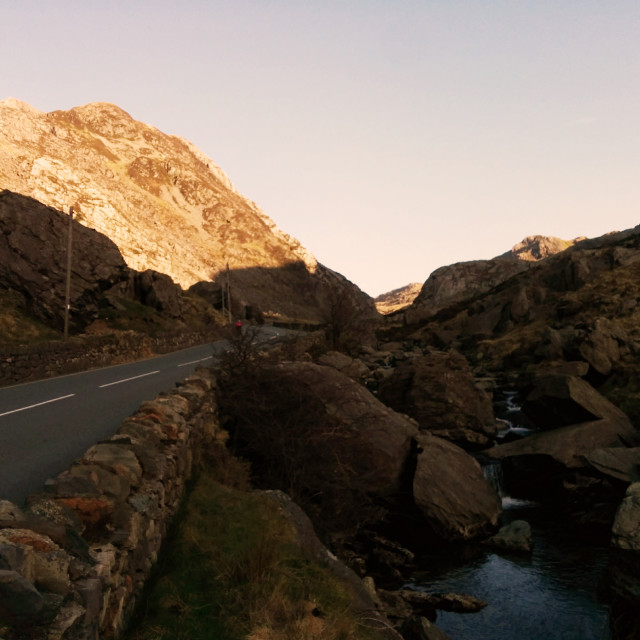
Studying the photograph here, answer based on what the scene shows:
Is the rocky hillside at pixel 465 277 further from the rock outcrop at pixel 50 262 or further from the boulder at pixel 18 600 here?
the boulder at pixel 18 600

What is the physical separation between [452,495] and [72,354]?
1627 cm

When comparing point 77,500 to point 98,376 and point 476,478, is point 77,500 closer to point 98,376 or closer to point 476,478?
point 476,478

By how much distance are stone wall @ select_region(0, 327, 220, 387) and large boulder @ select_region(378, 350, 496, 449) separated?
11977mm

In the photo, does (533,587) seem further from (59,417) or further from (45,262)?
(45,262)

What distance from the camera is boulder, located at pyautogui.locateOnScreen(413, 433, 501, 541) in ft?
42.7

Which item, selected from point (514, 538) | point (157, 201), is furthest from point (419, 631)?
point (157, 201)

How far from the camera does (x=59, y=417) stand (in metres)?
11.7

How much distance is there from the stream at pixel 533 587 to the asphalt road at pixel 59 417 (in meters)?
6.50

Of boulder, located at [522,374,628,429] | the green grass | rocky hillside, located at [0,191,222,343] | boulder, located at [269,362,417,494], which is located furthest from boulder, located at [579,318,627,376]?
rocky hillside, located at [0,191,222,343]

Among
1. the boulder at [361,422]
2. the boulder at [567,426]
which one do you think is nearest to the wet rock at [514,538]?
the boulder at [361,422]

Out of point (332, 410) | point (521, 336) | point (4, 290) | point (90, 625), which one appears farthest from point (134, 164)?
point (90, 625)

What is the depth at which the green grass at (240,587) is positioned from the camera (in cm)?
539

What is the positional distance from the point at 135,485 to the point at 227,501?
254 centimetres

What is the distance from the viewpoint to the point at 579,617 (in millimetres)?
9805
